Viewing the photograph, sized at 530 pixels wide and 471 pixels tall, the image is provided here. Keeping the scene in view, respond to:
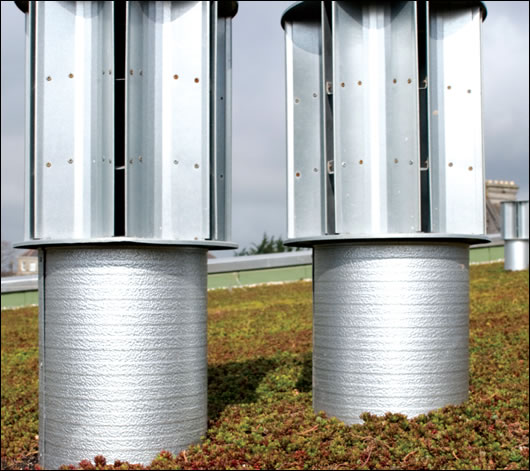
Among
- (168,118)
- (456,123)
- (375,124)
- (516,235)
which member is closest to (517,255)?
(516,235)

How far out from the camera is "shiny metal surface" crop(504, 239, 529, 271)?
1834 centimetres

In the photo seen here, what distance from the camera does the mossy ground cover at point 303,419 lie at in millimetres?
4797

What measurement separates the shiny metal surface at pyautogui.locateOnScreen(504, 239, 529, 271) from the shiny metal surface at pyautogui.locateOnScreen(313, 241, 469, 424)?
13767 mm

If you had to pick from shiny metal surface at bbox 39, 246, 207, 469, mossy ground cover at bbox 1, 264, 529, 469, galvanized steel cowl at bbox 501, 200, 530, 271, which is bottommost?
mossy ground cover at bbox 1, 264, 529, 469

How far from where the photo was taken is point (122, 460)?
495 cm

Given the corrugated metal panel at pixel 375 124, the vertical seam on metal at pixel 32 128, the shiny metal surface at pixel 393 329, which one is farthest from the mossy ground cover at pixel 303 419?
the vertical seam on metal at pixel 32 128

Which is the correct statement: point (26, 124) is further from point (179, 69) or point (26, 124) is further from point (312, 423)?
point (312, 423)

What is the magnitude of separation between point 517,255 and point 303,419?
14.3m

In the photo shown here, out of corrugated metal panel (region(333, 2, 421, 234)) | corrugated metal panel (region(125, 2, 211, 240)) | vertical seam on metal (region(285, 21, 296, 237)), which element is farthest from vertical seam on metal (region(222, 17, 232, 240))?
corrugated metal panel (region(333, 2, 421, 234))

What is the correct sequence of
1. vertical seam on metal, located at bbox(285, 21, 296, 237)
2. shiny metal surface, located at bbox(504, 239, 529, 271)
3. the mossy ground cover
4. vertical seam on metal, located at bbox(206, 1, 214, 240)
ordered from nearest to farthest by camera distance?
the mossy ground cover → vertical seam on metal, located at bbox(206, 1, 214, 240) → vertical seam on metal, located at bbox(285, 21, 296, 237) → shiny metal surface, located at bbox(504, 239, 529, 271)

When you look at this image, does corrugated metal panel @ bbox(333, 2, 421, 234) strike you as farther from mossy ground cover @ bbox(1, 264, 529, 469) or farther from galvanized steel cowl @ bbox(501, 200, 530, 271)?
galvanized steel cowl @ bbox(501, 200, 530, 271)

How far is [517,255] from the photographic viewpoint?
722 inches

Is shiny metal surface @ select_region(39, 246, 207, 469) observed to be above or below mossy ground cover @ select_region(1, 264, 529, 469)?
above

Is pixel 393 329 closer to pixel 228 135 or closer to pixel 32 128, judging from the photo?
pixel 228 135
